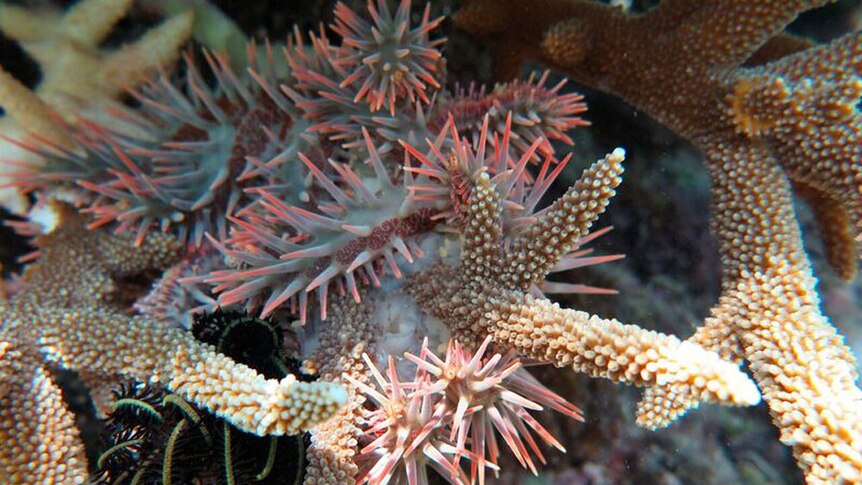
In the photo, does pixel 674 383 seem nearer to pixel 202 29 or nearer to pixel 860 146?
pixel 860 146

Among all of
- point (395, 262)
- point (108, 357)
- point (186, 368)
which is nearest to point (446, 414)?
point (395, 262)

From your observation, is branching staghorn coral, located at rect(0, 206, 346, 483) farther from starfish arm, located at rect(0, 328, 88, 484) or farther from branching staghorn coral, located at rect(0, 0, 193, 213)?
branching staghorn coral, located at rect(0, 0, 193, 213)

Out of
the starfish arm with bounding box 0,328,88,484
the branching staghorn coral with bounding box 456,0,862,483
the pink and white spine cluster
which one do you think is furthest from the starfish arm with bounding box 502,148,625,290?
the starfish arm with bounding box 0,328,88,484

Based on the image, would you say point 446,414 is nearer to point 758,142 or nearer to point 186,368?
point 186,368

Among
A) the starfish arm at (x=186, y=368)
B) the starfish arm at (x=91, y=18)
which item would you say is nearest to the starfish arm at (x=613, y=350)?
the starfish arm at (x=186, y=368)

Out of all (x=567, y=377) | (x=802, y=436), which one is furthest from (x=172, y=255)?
(x=802, y=436)

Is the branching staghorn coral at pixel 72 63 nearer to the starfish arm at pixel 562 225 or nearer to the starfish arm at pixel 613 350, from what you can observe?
the starfish arm at pixel 562 225
